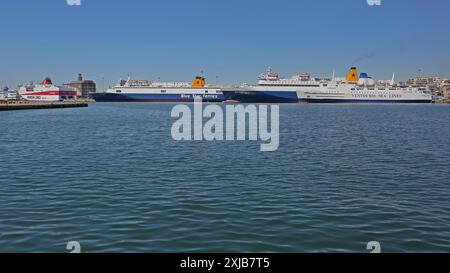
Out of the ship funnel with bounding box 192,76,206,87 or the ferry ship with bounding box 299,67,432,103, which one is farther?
the ship funnel with bounding box 192,76,206,87

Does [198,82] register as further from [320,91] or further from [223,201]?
[223,201]

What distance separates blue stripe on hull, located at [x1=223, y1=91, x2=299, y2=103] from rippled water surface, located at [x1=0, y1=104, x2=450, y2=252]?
139473mm

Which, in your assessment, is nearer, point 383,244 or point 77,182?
point 383,244

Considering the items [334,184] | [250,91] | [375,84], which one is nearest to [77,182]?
[334,184]

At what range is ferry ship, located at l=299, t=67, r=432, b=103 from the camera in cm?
17025

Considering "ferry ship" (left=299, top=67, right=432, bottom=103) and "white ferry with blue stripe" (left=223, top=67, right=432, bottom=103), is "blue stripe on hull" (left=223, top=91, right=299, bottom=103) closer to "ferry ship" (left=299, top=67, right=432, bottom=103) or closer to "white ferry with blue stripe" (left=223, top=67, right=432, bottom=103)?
"white ferry with blue stripe" (left=223, top=67, right=432, bottom=103)

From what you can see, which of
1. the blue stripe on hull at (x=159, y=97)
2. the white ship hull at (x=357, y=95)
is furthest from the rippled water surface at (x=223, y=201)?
the blue stripe on hull at (x=159, y=97)

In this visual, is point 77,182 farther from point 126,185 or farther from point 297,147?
point 297,147

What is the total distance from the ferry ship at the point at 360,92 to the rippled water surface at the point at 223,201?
485 ft

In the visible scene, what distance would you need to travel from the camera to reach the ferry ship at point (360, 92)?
17025 cm

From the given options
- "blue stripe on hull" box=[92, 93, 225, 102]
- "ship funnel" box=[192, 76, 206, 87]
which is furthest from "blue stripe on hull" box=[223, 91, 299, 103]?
"ship funnel" box=[192, 76, 206, 87]

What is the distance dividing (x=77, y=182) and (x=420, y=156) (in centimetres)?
2085
